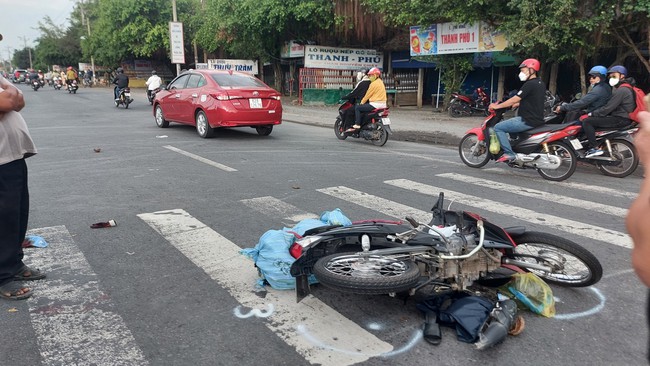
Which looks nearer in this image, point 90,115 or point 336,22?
point 90,115

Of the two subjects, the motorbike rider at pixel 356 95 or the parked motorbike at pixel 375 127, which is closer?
the motorbike rider at pixel 356 95

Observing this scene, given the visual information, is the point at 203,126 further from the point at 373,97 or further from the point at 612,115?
the point at 612,115

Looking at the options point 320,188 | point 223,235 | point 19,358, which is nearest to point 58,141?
point 320,188

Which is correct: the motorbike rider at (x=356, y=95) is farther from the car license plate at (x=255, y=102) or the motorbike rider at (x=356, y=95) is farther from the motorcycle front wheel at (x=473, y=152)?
the motorcycle front wheel at (x=473, y=152)

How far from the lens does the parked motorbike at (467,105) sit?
18750 mm

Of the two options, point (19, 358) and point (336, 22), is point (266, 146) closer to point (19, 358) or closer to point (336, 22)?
point (19, 358)

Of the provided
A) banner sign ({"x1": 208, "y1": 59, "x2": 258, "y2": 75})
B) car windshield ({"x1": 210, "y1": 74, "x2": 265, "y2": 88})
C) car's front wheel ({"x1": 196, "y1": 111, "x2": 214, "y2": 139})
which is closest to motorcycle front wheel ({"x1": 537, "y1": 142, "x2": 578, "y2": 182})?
car windshield ({"x1": 210, "y1": 74, "x2": 265, "y2": 88})

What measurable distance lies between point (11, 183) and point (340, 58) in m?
20.8

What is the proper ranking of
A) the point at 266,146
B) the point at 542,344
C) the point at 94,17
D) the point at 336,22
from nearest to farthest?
1. the point at 542,344
2. the point at 266,146
3. the point at 336,22
4. the point at 94,17

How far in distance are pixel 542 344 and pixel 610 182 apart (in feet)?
19.6

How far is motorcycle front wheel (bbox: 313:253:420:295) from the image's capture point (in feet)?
10.5

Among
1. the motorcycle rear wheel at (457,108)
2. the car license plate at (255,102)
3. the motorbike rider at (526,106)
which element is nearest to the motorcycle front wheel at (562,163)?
the motorbike rider at (526,106)

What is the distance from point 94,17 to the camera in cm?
5725

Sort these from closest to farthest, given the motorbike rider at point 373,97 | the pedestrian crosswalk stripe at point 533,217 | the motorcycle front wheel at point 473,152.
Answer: the pedestrian crosswalk stripe at point 533,217
the motorcycle front wheel at point 473,152
the motorbike rider at point 373,97
